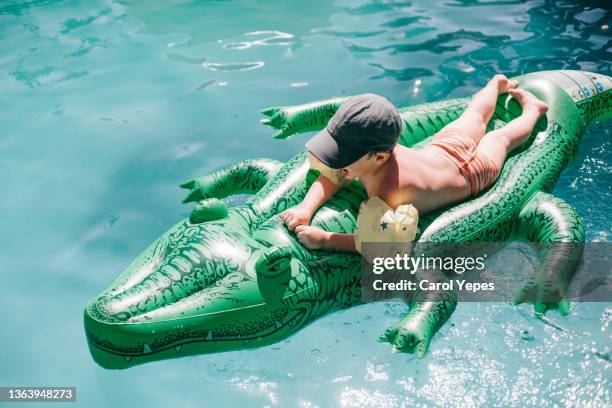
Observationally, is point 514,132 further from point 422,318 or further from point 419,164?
point 422,318

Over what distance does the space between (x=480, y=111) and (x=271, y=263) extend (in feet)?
5.95

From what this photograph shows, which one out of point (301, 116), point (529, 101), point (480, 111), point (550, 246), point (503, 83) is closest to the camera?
point (550, 246)

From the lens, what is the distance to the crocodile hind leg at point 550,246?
3408 mm

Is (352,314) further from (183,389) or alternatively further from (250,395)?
(183,389)

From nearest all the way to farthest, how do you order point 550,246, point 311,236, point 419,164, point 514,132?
1. point 311,236
2. point 419,164
3. point 550,246
4. point 514,132

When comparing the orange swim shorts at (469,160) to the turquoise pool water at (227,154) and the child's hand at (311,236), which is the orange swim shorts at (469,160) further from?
the child's hand at (311,236)

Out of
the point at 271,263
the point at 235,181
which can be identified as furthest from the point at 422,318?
the point at 235,181

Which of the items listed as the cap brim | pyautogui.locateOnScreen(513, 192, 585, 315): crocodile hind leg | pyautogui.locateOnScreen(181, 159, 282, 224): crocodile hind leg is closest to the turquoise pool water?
pyautogui.locateOnScreen(513, 192, 585, 315): crocodile hind leg

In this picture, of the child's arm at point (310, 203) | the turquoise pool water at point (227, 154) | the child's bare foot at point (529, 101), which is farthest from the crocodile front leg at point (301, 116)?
the child's bare foot at point (529, 101)

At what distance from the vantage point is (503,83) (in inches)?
173

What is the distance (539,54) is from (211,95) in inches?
116

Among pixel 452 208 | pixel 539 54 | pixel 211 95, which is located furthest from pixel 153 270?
pixel 539 54

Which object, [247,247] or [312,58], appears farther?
[312,58]

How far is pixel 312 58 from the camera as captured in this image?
20.9ft
